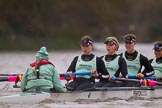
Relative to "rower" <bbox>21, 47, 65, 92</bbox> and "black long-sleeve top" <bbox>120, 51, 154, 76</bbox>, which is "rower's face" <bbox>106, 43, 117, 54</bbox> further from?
"rower" <bbox>21, 47, 65, 92</bbox>

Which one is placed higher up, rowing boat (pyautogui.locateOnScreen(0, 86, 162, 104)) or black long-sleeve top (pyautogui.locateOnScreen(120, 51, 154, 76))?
black long-sleeve top (pyautogui.locateOnScreen(120, 51, 154, 76))

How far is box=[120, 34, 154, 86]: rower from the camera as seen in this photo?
1437cm

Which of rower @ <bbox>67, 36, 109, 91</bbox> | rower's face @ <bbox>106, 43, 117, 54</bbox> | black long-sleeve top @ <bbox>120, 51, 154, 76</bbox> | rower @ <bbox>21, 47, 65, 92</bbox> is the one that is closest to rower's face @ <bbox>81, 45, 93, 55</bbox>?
rower @ <bbox>67, 36, 109, 91</bbox>

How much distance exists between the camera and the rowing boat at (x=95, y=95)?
1258cm

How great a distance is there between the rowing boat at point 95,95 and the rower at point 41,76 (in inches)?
5.5

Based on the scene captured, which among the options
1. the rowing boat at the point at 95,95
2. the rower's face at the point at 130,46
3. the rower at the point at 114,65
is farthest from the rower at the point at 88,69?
the rower's face at the point at 130,46

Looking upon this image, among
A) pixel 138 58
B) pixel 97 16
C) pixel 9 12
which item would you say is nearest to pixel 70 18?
pixel 97 16

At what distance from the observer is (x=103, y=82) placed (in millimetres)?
14203

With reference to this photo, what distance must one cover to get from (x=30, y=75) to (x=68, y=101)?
1095 mm

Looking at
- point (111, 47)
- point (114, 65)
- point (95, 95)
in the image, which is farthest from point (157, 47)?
point (95, 95)

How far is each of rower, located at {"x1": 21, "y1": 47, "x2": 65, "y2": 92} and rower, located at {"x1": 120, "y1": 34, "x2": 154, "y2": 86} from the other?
2.27m

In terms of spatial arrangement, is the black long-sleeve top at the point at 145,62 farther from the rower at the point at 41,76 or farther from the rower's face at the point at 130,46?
the rower at the point at 41,76

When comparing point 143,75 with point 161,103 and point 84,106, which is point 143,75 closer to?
point 161,103

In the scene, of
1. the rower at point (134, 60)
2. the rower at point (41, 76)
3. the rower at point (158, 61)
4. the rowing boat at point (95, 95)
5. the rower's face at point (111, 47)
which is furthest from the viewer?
the rower at point (158, 61)
